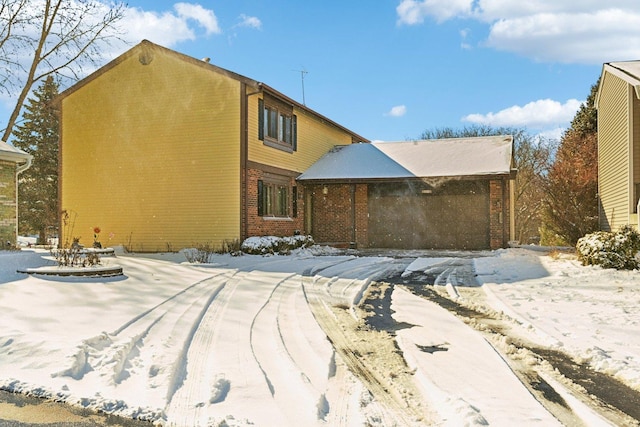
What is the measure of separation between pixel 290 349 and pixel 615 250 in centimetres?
859

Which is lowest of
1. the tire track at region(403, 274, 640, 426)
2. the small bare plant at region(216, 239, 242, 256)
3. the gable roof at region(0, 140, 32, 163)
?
the tire track at region(403, 274, 640, 426)

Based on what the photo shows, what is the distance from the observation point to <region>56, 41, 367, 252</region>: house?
15.6 m

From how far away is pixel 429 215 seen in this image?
19.5m

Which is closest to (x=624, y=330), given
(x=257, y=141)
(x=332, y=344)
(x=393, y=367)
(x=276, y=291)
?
(x=393, y=367)

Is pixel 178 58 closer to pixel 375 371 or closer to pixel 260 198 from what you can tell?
pixel 260 198

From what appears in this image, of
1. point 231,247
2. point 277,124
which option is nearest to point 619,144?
point 277,124

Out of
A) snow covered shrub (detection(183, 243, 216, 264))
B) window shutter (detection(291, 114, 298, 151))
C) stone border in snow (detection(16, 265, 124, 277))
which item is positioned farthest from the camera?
window shutter (detection(291, 114, 298, 151))

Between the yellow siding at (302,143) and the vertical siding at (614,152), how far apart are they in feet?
36.2

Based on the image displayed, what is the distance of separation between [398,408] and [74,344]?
315 cm

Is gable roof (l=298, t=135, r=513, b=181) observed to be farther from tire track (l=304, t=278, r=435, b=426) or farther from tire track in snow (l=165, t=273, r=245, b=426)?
tire track in snow (l=165, t=273, r=245, b=426)

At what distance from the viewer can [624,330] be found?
Answer: 5477 millimetres

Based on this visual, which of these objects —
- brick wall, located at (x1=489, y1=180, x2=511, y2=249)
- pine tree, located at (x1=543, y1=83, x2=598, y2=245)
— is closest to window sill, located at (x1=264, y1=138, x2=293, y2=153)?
brick wall, located at (x1=489, y1=180, x2=511, y2=249)

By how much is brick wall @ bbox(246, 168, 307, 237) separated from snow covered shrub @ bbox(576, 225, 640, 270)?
960 centimetres

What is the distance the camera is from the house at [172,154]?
616 inches
